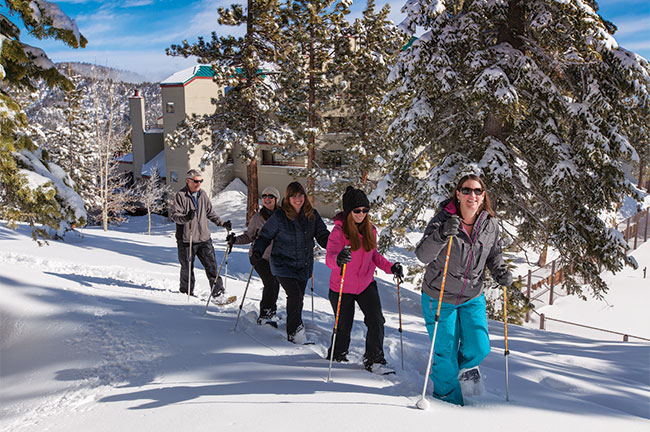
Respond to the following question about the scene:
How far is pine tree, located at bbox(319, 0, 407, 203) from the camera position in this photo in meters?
19.2

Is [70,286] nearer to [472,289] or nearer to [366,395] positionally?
[366,395]

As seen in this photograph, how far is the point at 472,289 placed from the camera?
13.2ft

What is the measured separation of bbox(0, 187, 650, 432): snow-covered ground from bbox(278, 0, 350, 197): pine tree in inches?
487

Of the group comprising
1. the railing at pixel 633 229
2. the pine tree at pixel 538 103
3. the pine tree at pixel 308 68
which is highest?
the pine tree at pixel 308 68

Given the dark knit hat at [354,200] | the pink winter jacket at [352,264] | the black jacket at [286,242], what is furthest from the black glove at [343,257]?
the black jacket at [286,242]

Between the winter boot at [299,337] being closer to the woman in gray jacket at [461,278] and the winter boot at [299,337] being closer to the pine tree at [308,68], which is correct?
the woman in gray jacket at [461,278]

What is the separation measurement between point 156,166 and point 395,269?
4004 centimetres

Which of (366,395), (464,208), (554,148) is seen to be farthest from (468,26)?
(366,395)

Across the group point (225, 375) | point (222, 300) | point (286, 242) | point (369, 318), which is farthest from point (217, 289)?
point (369, 318)

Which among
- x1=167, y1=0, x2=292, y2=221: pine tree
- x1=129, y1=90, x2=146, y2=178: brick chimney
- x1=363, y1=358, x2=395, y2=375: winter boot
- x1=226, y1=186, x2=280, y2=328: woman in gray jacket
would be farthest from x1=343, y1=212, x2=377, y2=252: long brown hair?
x1=129, y1=90, x2=146, y2=178: brick chimney

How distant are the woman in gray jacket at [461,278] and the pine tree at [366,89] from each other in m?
14.8

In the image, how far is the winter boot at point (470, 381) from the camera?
4.23m

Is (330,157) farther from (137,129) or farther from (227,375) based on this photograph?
(137,129)

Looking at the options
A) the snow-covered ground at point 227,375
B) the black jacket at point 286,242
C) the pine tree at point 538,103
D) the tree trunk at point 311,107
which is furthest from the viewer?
the tree trunk at point 311,107
